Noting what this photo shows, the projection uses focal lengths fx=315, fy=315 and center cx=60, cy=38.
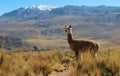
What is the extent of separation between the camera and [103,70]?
9.68m

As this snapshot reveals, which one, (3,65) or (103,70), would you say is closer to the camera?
(103,70)

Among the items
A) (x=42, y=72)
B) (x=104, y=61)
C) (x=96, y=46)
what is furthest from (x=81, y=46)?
(x=42, y=72)

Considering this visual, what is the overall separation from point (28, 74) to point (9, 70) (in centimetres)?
73

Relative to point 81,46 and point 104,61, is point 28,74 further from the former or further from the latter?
point 81,46

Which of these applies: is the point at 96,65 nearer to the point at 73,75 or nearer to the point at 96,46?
Result: the point at 73,75

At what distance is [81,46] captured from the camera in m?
12.9

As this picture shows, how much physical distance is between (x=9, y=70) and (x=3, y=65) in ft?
2.40

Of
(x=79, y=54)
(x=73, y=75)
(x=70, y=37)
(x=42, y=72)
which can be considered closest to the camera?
(x=73, y=75)

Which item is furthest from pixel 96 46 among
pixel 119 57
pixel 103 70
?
pixel 103 70

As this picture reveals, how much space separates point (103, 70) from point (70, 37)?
13.2 ft

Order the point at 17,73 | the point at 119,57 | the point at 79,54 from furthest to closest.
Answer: the point at 79,54 → the point at 119,57 → the point at 17,73

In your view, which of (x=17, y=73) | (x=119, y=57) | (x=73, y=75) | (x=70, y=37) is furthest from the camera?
(x=70, y=37)

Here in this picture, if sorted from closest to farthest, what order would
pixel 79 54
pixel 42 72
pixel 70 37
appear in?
pixel 42 72 < pixel 79 54 < pixel 70 37

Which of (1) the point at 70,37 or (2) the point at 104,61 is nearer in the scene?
(2) the point at 104,61
